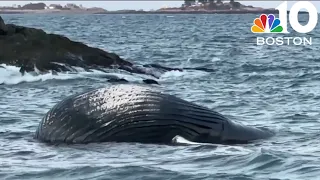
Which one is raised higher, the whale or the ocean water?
the whale

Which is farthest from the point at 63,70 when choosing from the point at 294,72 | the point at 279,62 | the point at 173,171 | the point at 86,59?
the point at 173,171

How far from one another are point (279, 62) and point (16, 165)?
68.9ft

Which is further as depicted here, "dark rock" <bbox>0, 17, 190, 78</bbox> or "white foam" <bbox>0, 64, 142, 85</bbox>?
"dark rock" <bbox>0, 17, 190, 78</bbox>

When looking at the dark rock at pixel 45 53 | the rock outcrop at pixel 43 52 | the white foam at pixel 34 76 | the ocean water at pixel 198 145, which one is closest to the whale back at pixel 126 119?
the ocean water at pixel 198 145

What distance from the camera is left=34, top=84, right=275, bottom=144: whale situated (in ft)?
34.6

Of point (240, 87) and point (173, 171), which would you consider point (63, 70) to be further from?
point (173, 171)

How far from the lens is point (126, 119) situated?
34.5 ft

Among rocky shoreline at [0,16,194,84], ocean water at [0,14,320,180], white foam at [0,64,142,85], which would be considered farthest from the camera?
rocky shoreline at [0,16,194,84]

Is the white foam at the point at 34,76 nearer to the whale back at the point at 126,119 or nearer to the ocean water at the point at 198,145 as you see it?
the ocean water at the point at 198,145

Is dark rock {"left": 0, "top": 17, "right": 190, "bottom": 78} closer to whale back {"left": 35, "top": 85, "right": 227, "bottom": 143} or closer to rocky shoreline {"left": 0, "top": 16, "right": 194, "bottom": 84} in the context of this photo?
rocky shoreline {"left": 0, "top": 16, "right": 194, "bottom": 84}

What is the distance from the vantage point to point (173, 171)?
30.6 ft

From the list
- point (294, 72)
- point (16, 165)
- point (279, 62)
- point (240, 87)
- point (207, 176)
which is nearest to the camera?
point (207, 176)

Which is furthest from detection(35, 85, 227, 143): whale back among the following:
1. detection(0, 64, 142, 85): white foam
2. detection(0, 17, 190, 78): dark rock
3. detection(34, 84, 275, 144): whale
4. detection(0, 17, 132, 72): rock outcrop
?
detection(0, 17, 132, 72): rock outcrop

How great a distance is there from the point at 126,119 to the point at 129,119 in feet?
0.13
